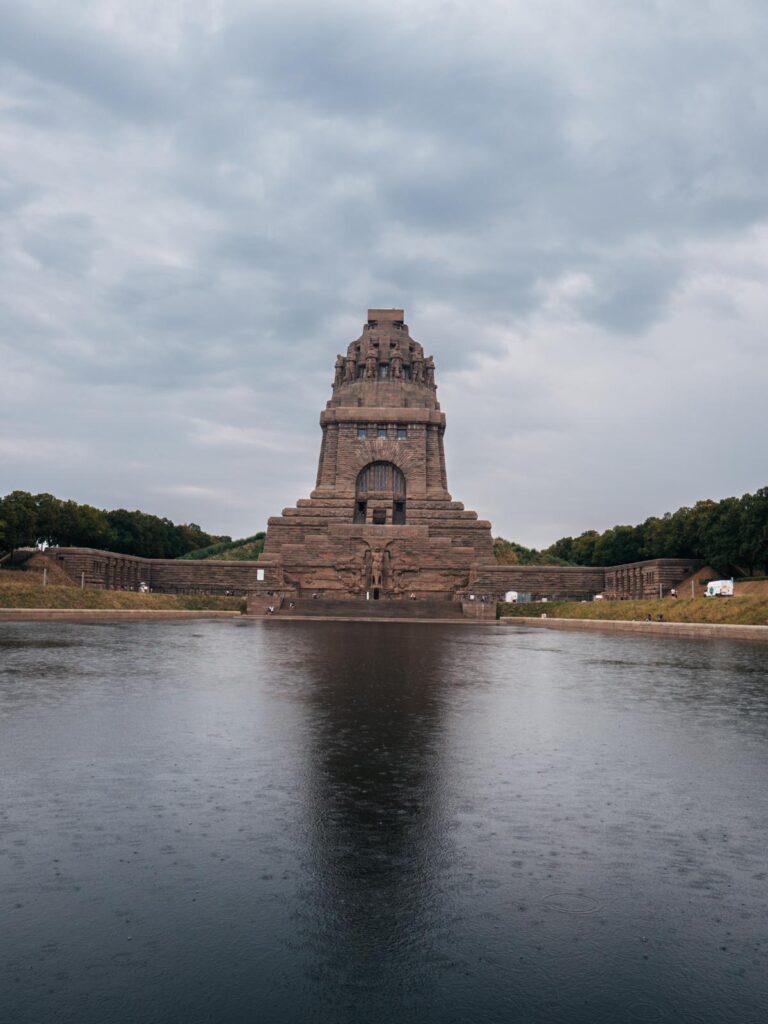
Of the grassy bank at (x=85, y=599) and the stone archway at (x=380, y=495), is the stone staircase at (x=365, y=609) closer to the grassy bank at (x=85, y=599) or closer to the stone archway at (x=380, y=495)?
the grassy bank at (x=85, y=599)

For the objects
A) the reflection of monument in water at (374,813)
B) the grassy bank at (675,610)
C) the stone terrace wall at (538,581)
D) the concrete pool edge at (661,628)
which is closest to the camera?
the reflection of monument in water at (374,813)

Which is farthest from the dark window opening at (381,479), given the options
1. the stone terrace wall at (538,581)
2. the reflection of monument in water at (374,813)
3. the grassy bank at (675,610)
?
the reflection of monument in water at (374,813)

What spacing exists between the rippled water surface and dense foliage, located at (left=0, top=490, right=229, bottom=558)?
52.3m

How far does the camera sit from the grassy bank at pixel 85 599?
46469 millimetres

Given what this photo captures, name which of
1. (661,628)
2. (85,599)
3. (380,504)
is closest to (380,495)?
(380,504)

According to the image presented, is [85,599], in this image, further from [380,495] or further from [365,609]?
[380,495]

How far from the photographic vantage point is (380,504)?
256 feet

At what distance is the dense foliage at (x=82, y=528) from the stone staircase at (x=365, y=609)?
775 inches

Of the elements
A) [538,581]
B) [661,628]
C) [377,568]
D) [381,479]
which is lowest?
[661,628]

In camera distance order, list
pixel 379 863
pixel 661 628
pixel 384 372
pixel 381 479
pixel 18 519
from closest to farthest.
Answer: pixel 379 863, pixel 661 628, pixel 18 519, pixel 381 479, pixel 384 372

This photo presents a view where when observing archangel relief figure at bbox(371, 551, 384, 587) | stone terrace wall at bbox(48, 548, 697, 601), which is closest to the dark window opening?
stone terrace wall at bbox(48, 548, 697, 601)

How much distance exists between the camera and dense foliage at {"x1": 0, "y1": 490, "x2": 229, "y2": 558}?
60400 mm

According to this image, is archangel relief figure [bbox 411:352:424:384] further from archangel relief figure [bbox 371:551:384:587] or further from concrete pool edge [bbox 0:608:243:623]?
concrete pool edge [bbox 0:608:243:623]

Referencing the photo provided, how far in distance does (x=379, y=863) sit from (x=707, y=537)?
62357mm
